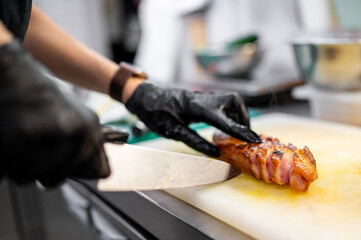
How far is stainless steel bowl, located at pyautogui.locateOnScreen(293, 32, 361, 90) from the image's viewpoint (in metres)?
1.25

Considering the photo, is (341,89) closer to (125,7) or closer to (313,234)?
(313,234)

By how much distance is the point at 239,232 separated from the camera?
0.73 meters

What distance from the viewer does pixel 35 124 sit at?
1.51ft

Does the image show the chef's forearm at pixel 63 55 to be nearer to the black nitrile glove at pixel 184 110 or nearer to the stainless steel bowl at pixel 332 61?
the black nitrile glove at pixel 184 110

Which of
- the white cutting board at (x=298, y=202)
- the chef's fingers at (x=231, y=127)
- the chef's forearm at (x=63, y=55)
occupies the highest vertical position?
the chef's forearm at (x=63, y=55)

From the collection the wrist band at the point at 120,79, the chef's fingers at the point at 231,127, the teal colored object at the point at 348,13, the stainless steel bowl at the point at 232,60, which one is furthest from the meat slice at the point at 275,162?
the stainless steel bowl at the point at 232,60

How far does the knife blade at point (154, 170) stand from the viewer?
0.69 m

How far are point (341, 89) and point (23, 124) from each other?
4.12ft

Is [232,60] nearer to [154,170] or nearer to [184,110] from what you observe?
[184,110]

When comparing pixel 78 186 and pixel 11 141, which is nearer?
pixel 11 141

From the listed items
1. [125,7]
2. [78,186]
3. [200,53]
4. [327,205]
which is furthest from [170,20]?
[327,205]

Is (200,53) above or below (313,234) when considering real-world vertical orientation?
above

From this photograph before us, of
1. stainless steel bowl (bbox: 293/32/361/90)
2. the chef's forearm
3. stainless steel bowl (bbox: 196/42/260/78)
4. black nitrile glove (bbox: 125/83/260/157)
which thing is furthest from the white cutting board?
stainless steel bowl (bbox: 196/42/260/78)

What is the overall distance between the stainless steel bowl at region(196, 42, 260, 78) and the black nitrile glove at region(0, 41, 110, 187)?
1.61 metres
